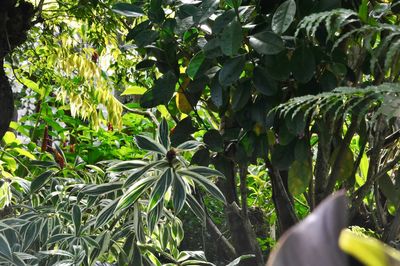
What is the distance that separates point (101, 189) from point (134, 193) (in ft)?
0.80

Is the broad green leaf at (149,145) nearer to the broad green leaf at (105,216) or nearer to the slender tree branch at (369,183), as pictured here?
the broad green leaf at (105,216)

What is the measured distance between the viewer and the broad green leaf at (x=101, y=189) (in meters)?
2.42

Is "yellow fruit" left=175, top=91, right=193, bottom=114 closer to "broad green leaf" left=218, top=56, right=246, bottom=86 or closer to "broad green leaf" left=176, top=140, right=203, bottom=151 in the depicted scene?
"broad green leaf" left=176, top=140, right=203, bottom=151

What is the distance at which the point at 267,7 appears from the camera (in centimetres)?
211

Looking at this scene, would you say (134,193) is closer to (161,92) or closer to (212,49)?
(161,92)

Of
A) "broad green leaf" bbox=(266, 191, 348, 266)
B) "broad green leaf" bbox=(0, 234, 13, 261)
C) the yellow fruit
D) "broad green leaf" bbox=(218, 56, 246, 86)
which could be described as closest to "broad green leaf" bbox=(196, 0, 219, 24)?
"broad green leaf" bbox=(218, 56, 246, 86)

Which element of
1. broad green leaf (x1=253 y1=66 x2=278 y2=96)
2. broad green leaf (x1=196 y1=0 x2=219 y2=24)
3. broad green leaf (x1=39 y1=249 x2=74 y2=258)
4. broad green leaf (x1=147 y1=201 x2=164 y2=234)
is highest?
broad green leaf (x1=196 y1=0 x2=219 y2=24)

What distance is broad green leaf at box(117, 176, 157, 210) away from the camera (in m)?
2.20

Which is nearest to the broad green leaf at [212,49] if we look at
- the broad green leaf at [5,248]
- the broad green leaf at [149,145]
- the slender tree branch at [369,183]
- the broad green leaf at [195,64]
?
the broad green leaf at [195,64]

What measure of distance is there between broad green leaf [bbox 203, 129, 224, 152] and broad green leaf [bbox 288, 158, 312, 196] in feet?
0.80

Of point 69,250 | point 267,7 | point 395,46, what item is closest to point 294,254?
point 395,46

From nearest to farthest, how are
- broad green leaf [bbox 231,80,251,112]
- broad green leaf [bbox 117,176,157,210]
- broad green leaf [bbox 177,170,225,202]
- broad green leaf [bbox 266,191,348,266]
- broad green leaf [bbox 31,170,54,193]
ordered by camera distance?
broad green leaf [bbox 266,191,348,266], broad green leaf [bbox 231,80,251,112], broad green leaf [bbox 117,176,157,210], broad green leaf [bbox 177,170,225,202], broad green leaf [bbox 31,170,54,193]

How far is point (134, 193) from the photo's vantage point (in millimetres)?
2227

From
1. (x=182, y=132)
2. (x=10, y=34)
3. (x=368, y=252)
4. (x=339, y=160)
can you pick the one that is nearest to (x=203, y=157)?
(x=182, y=132)
